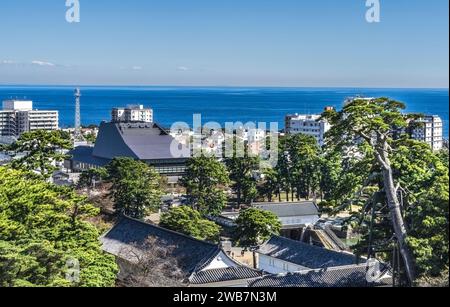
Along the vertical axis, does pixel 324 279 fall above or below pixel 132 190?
below

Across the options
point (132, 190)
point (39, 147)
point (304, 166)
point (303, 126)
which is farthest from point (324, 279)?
point (303, 126)

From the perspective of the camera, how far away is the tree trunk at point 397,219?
19.7 ft

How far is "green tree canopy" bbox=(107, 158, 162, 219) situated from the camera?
59.4ft

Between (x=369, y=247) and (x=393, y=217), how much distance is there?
716 millimetres

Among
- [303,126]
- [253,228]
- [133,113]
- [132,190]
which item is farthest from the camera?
[133,113]

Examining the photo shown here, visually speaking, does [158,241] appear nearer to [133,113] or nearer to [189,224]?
[189,224]

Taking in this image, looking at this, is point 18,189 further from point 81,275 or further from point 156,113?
point 156,113

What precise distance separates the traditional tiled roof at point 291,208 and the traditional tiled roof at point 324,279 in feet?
26.4

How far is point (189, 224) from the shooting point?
14594 millimetres

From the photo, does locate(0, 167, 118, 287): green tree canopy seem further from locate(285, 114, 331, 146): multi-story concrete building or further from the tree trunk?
locate(285, 114, 331, 146): multi-story concrete building

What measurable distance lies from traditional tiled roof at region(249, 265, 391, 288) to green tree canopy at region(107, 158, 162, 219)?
8.31 meters

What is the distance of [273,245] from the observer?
47.5ft

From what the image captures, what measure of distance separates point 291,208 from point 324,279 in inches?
357
